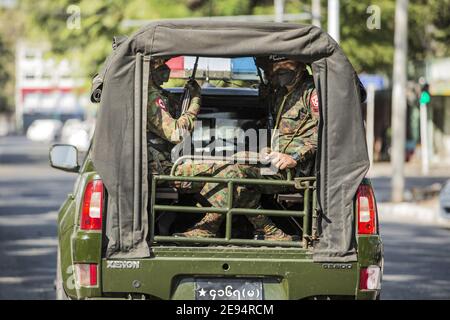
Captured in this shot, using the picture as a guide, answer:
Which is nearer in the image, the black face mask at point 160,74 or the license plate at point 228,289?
the license plate at point 228,289

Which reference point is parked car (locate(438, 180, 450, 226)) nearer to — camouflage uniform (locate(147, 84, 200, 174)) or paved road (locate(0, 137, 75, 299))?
paved road (locate(0, 137, 75, 299))

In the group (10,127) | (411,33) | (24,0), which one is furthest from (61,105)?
(411,33)

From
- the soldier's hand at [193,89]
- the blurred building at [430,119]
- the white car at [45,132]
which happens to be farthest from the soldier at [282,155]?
the white car at [45,132]

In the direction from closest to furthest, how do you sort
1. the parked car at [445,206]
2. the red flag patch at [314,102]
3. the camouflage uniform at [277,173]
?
the camouflage uniform at [277,173] < the red flag patch at [314,102] < the parked car at [445,206]

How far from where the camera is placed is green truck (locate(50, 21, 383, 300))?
6.33m

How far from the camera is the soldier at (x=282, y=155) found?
666 cm

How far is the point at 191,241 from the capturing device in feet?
21.1

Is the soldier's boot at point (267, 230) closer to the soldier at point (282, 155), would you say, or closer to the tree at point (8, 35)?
the soldier at point (282, 155)

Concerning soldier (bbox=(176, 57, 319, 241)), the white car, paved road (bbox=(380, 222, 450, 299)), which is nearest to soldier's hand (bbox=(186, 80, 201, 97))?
soldier (bbox=(176, 57, 319, 241))

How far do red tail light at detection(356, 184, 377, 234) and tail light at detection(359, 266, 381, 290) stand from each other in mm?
232

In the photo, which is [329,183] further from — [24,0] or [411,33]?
[24,0]

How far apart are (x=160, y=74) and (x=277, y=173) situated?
100 cm

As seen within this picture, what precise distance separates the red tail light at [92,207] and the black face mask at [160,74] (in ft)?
2.80

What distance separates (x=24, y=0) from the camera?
62844mm
